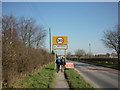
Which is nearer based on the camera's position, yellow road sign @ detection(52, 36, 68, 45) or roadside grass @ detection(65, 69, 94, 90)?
roadside grass @ detection(65, 69, 94, 90)

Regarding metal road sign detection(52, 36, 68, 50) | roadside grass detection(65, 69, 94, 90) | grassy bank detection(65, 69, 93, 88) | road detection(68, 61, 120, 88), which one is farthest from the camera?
metal road sign detection(52, 36, 68, 50)

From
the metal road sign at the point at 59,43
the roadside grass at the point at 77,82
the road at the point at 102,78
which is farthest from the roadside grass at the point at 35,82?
the metal road sign at the point at 59,43

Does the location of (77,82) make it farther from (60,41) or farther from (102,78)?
(60,41)

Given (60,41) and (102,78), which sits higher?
(60,41)

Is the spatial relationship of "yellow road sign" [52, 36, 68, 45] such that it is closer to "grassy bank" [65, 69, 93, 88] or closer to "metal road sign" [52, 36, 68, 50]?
"metal road sign" [52, 36, 68, 50]

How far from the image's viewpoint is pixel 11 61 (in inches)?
273

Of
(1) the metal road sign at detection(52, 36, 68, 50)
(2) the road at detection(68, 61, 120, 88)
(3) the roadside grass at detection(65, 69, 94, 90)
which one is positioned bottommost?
(2) the road at detection(68, 61, 120, 88)

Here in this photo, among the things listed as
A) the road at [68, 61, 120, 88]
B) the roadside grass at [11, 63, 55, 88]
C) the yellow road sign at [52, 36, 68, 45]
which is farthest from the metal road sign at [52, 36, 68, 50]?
the roadside grass at [11, 63, 55, 88]

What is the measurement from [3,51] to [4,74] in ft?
3.09

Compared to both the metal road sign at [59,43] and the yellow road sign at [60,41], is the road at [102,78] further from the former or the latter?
the yellow road sign at [60,41]

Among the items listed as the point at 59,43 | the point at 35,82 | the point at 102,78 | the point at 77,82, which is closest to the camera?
the point at 35,82

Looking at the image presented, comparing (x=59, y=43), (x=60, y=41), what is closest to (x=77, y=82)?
(x=59, y=43)

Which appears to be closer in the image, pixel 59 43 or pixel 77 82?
pixel 77 82

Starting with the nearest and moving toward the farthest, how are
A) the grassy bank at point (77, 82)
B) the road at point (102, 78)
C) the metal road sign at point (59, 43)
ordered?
the grassy bank at point (77, 82) < the road at point (102, 78) < the metal road sign at point (59, 43)
